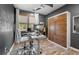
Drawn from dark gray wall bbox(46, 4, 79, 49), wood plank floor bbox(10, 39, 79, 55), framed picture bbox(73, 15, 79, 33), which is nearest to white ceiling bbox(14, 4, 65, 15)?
dark gray wall bbox(46, 4, 79, 49)

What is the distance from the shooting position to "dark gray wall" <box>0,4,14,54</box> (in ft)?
5.85

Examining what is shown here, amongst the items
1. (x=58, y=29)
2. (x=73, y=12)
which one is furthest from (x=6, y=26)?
(x=73, y=12)

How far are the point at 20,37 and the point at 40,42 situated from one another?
1.43 feet

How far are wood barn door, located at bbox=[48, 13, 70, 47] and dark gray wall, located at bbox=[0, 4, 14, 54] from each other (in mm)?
829

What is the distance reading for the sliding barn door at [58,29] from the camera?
75.8 inches

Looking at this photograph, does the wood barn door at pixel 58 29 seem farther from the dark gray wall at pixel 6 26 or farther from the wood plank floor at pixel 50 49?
the dark gray wall at pixel 6 26

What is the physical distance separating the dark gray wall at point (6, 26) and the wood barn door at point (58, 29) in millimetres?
829

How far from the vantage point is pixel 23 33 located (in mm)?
1979

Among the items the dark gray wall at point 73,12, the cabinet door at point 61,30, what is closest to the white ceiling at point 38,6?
the dark gray wall at point 73,12

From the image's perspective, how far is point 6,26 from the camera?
6.35 ft

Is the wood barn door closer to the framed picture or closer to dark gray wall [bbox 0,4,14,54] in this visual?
the framed picture

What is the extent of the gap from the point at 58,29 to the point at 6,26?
1.08 m
